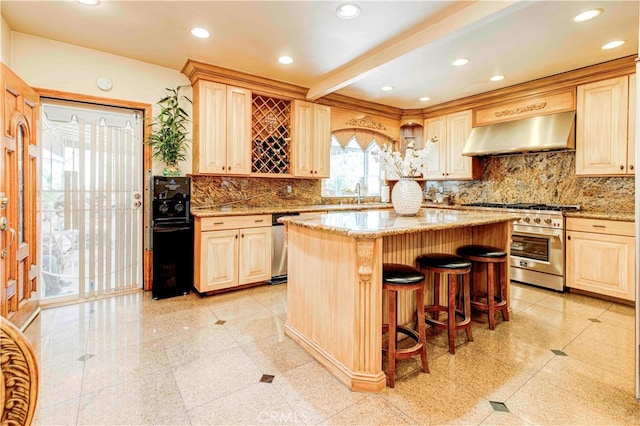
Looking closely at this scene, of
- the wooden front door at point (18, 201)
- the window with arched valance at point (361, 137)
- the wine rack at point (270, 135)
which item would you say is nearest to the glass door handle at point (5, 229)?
the wooden front door at point (18, 201)

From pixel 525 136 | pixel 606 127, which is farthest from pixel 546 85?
pixel 606 127

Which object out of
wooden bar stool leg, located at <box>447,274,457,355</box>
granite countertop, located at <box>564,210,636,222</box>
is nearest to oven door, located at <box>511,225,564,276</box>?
granite countertop, located at <box>564,210,636,222</box>

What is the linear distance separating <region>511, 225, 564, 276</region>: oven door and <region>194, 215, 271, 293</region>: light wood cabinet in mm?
3210

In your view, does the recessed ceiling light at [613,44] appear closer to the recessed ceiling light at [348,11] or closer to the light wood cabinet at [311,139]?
the recessed ceiling light at [348,11]

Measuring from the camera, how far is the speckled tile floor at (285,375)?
170 cm

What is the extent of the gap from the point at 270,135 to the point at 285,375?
3199 millimetres

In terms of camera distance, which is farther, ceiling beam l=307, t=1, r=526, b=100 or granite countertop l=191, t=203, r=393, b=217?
granite countertop l=191, t=203, r=393, b=217

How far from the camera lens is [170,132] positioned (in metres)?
3.68

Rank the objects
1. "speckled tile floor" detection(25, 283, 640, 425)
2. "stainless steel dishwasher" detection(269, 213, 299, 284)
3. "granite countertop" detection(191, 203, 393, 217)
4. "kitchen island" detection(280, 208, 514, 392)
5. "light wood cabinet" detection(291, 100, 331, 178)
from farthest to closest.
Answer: "light wood cabinet" detection(291, 100, 331, 178), "stainless steel dishwasher" detection(269, 213, 299, 284), "granite countertop" detection(191, 203, 393, 217), "kitchen island" detection(280, 208, 514, 392), "speckled tile floor" detection(25, 283, 640, 425)

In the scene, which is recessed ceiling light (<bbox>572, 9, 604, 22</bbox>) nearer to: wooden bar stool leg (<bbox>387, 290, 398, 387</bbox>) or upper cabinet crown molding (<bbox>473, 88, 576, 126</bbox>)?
upper cabinet crown molding (<bbox>473, 88, 576, 126</bbox>)

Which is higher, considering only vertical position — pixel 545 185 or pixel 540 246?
pixel 545 185

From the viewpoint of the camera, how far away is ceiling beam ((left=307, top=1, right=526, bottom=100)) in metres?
2.41

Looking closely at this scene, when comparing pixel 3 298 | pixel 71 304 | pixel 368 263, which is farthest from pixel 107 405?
pixel 71 304

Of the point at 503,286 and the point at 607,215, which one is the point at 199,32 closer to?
the point at 503,286
